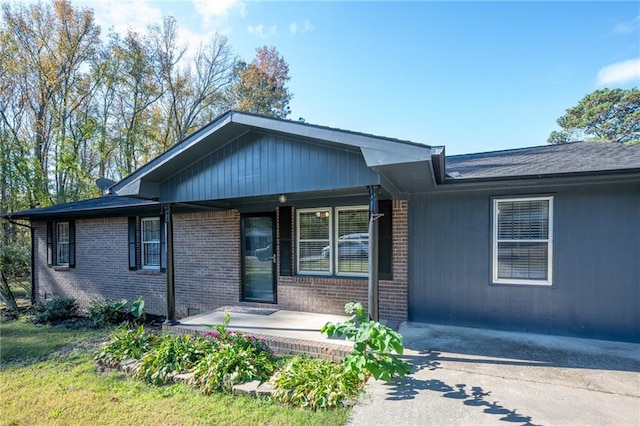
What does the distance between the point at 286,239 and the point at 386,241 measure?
2.12 metres

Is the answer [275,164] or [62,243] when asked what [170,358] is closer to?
[275,164]

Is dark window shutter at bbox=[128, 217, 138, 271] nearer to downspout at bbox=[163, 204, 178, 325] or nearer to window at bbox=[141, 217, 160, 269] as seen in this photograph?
window at bbox=[141, 217, 160, 269]

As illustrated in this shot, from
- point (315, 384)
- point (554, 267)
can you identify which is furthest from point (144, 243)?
point (554, 267)

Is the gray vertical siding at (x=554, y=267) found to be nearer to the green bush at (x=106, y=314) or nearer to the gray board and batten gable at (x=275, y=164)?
the gray board and batten gable at (x=275, y=164)

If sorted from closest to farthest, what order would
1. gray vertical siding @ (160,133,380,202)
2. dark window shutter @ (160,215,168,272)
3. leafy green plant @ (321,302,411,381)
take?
leafy green plant @ (321,302,411,381) → gray vertical siding @ (160,133,380,202) → dark window shutter @ (160,215,168,272)

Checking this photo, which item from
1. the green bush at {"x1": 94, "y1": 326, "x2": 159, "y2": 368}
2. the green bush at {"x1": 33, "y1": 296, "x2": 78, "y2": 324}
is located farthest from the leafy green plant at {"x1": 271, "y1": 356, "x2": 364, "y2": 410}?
the green bush at {"x1": 33, "y1": 296, "x2": 78, "y2": 324}

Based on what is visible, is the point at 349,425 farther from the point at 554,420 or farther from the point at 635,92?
the point at 635,92

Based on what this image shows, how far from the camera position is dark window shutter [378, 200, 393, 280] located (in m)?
5.74

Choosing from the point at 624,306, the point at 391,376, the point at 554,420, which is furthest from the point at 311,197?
the point at 624,306

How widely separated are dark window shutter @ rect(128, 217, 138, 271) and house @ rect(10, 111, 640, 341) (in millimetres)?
2731

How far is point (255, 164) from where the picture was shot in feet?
15.9

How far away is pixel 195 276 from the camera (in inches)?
308

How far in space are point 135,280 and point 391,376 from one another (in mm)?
7975


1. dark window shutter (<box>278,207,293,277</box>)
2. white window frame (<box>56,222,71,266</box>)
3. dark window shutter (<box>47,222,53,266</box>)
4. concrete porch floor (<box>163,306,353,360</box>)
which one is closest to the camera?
concrete porch floor (<box>163,306,353,360</box>)
